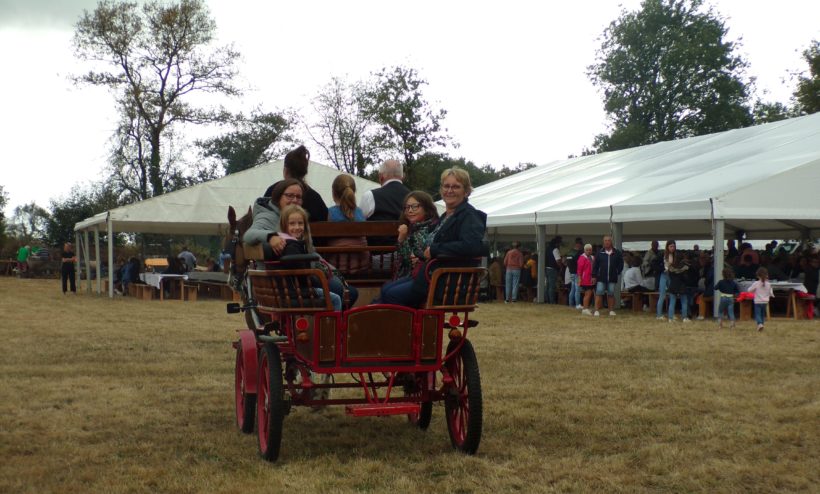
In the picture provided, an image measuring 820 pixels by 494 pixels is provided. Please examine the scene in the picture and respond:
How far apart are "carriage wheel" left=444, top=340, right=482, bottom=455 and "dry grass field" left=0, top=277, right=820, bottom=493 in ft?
0.35

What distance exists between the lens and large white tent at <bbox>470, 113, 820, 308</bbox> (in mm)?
15570

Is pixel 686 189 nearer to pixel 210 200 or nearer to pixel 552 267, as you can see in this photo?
pixel 552 267

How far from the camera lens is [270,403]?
4.95 metres

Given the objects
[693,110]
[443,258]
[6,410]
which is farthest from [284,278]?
[693,110]

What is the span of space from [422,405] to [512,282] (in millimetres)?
16594

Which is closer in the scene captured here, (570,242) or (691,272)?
(691,272)

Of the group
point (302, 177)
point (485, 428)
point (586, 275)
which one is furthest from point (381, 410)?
point (586, 275)

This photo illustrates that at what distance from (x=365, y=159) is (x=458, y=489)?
138ft

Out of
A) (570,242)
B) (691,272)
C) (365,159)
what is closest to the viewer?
(691,272)

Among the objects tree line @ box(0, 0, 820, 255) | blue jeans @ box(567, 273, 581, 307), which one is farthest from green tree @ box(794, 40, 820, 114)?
blue jeans @ box(567, 273, 581, 307)

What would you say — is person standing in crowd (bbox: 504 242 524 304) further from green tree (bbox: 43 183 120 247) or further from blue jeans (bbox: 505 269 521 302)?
green tree (bbox: 43 183 120 247)

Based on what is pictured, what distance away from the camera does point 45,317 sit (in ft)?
52.3

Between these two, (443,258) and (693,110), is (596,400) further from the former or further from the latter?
(693,110)

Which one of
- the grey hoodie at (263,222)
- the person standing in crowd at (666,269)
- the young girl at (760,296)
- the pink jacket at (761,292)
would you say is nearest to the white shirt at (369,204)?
the grey hoodie at (263,222)
